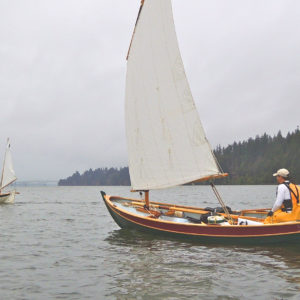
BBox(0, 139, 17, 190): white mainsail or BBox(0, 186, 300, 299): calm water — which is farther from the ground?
BBox(0, 139, 17, 190): white mainsail

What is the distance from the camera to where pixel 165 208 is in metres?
21.9

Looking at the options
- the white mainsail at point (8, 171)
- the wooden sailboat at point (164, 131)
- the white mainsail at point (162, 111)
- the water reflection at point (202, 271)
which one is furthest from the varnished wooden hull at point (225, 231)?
the white mainsail at point (8, 171)

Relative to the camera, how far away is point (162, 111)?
1831 centimetres

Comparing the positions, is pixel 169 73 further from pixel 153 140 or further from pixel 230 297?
pixel 230 297

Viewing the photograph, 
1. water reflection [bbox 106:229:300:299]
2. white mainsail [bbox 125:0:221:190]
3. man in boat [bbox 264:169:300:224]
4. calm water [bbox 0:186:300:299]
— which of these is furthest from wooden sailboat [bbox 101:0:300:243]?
man in boat [bbox 264:169:300:224]

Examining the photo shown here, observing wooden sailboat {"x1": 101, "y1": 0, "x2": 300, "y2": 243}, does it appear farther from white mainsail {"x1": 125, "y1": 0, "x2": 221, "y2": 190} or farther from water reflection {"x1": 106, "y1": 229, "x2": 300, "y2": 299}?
water reflection {"x1": 106, "y1": 229, "x2": 300, "y2": 299}

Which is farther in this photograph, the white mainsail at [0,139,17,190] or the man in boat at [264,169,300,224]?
the white mainsail at [0,139,17,190]

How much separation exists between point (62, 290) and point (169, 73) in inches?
459

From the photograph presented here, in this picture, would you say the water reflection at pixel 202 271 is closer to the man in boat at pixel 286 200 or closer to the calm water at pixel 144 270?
the calm water at pixel 144 270

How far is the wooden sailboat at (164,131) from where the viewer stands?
17094 millimetres

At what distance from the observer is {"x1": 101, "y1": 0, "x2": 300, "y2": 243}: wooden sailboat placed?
56.1 ft

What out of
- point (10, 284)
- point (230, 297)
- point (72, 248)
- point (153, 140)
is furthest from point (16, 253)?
point (230, 297)

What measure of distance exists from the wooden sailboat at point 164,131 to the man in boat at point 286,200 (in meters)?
1.65

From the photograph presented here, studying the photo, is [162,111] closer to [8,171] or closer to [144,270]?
[144,270]
